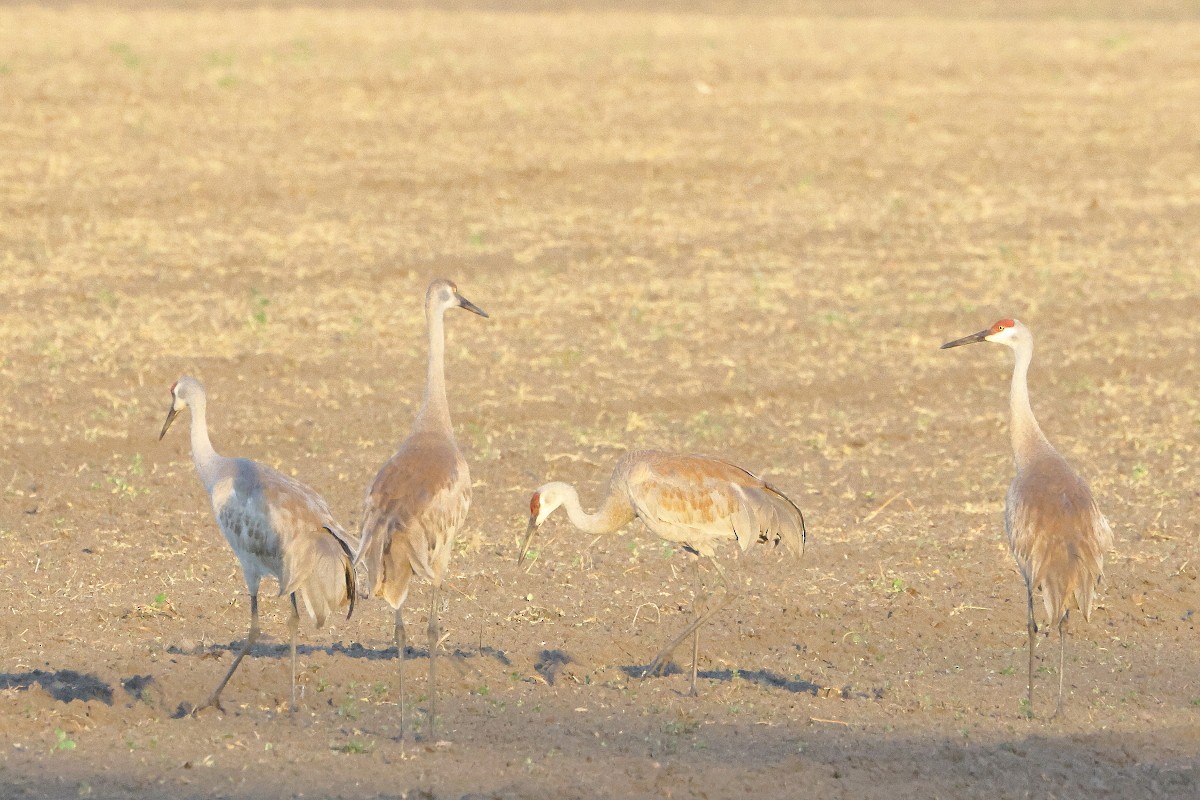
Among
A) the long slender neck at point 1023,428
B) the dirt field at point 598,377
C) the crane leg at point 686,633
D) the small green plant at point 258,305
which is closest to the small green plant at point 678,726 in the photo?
the dirt field at point 598,377

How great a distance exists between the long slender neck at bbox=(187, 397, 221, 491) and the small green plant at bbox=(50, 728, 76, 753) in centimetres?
128

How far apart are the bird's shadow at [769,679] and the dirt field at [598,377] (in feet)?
0.10

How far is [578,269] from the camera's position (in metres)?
16.6

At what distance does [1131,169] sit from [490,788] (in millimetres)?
17176

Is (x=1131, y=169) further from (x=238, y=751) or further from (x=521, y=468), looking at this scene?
(x=238, y=751)

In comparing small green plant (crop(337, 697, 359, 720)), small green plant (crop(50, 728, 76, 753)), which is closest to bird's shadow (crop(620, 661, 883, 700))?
small green plant (crop(337, 697, 359, 720))

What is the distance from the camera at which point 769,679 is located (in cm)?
785

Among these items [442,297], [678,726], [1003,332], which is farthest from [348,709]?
[1003,332]

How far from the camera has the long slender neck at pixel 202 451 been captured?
24.8ft

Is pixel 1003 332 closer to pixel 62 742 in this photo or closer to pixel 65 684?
pixel 65 684

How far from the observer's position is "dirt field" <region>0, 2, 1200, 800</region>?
6.95 metres

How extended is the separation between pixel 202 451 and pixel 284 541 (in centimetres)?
77

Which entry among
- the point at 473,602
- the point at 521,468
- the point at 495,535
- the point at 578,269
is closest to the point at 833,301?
the point at 578,269

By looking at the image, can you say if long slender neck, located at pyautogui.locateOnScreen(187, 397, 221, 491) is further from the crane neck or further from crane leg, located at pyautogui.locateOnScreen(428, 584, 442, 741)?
the crane neck
